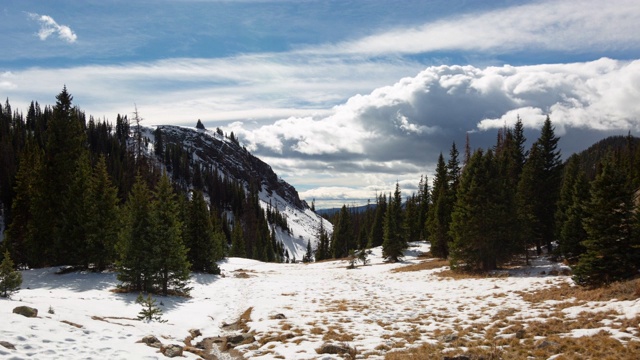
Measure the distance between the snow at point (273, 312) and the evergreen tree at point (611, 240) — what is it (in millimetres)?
3633

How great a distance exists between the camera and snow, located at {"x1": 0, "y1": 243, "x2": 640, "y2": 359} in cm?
1130

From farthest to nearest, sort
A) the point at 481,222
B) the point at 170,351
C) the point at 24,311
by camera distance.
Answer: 1. the point at 481,222
2. the point at 24,311
3. the point at 170,351

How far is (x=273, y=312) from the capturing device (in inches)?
781

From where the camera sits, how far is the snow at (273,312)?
11.3 m

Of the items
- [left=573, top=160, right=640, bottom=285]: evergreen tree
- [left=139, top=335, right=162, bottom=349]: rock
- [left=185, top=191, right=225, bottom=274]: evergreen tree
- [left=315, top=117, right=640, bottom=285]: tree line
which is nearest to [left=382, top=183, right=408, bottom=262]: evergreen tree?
[left=315, top=117, right=640, bottom=285]: tree line

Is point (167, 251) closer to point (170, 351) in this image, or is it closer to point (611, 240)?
point (170, 351)

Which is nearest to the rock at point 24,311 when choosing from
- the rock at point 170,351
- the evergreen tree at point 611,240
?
the rock at point 170,351

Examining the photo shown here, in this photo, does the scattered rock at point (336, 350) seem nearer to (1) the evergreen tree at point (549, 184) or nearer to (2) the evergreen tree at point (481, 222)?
(2) the evergreen tree at point (481, 222)

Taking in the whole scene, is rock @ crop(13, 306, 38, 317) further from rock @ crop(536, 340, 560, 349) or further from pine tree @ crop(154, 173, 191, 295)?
rock @ crop(536, 340, 560, 349)

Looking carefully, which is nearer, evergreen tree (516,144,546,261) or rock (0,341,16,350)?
rock (0,341,16,350)

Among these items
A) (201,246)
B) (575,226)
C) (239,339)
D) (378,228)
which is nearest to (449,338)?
(239,339)

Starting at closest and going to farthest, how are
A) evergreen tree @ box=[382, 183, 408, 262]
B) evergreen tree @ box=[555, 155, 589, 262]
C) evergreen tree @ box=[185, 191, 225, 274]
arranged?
evergreen tree @ box=[555, 155, 589, 262] → evergreen tree @ box=[185, 191, 225, 274] → evergreen tree @ box=[382, 183, 408, 262]

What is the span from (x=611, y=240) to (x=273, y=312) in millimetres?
17962

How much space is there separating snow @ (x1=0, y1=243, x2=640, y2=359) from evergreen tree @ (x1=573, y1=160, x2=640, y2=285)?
11.9 ft
